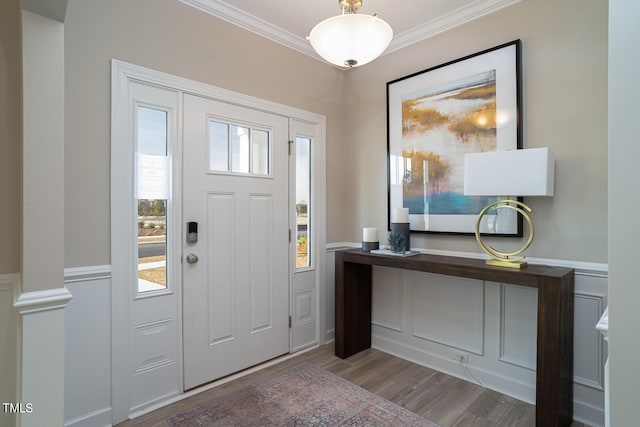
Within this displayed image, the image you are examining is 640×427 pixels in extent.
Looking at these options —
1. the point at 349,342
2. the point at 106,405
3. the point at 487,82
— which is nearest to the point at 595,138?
the point at 487,82

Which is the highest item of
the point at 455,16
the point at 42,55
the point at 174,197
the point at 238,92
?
the point at 455,16

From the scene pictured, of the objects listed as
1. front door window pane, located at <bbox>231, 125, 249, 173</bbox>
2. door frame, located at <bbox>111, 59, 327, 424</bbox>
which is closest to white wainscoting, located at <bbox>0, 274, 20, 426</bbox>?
door frame, located at <bbox>111, 59, 327, 424</bbox>

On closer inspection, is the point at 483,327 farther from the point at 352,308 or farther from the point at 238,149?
the point at 238,149

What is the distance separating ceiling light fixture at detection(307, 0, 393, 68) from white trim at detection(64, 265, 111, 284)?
5.76ft

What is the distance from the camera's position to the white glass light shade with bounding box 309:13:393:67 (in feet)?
5.20

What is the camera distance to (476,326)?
2.44 m

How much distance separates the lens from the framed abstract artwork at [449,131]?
2252mm

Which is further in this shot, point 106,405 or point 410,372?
point 410,372

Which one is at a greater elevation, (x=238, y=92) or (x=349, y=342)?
(x=238, y=92)

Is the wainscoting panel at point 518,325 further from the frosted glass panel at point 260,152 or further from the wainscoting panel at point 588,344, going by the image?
the frosted glass panel at point 260,152

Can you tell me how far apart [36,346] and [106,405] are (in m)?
0.88

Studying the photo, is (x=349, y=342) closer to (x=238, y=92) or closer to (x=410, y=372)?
(x=410, y=372)

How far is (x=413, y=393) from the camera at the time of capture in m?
2.28

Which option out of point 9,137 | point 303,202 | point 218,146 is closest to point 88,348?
point 9,137
